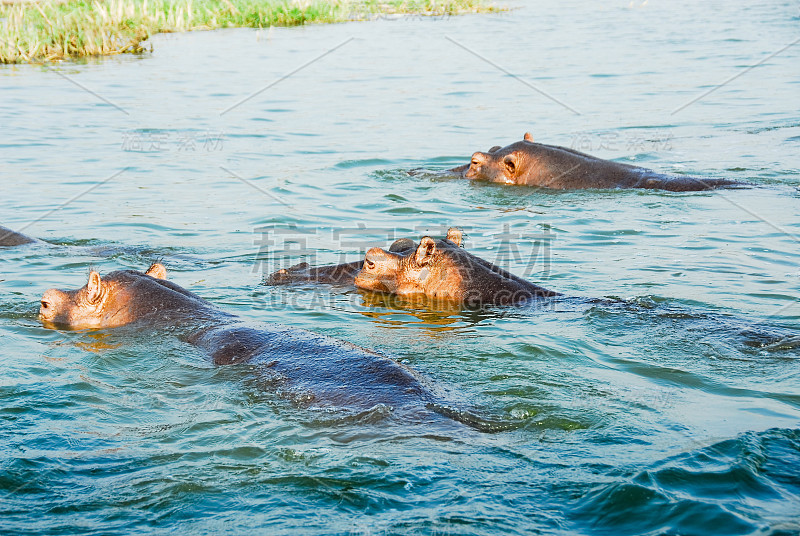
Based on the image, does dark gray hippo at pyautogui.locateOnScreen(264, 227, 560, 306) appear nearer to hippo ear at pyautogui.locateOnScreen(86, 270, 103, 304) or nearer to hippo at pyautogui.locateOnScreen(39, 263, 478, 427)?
hippo at pyautogui.locateOnScreen(39, 263, 478, 427)

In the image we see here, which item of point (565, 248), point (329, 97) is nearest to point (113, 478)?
point (565, 248)

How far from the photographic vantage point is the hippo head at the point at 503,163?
43.1 ft

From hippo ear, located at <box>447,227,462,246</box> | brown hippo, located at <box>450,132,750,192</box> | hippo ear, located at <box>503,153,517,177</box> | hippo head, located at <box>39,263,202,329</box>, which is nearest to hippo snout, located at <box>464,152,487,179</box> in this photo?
brown hippo, located at <box>450,132,750,192</box>

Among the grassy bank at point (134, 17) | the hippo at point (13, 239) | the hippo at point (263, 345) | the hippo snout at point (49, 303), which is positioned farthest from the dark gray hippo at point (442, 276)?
the grassy bank at point (134, 17)

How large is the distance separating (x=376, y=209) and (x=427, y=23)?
25.5 m

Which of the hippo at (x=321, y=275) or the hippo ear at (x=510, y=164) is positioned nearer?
the hippo at (x=321, y=275)

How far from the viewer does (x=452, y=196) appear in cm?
1295

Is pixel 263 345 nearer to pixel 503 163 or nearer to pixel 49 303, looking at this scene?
pixel 49 303

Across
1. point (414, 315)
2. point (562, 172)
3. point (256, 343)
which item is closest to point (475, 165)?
point (562, 172)

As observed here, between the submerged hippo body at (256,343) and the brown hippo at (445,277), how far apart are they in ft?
6.05

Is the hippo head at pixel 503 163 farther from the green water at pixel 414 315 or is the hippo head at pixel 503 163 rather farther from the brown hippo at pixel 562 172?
the green water at pixel 414 315

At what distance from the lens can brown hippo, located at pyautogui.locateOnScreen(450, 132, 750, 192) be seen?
1260 cm

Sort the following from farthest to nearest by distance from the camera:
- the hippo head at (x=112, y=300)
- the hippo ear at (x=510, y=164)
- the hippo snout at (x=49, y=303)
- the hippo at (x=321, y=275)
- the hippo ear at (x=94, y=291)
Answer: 1. the hippo ear at (x=510, y=164)
2. the hippo at (x=321, y=275)
3. the hippo snout at (x=49, y=303)
4. the hippo ear at (x=94, y=291)
5. the hippo head at (x=112, y=300)

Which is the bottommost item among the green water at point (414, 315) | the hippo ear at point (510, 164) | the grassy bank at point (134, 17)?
the green water at point (414, 315)
